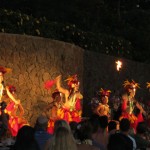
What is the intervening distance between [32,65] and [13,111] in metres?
2.32

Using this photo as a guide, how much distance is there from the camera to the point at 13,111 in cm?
1591

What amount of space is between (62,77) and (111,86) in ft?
17.7

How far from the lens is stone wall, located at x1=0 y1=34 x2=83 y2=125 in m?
17.1

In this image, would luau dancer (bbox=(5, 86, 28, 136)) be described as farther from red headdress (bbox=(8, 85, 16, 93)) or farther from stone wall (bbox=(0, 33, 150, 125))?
stone wall (bbox=(0, 33, 150, 125))

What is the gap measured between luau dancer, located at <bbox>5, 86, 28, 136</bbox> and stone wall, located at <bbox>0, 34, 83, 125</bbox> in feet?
2.85

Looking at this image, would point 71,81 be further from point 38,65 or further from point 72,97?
point 38,65

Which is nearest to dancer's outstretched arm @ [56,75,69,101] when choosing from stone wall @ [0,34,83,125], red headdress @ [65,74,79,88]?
red headdress @ [65,74,79,88]

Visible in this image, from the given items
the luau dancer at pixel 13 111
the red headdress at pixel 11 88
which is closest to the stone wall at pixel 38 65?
the red headdress at pixel 11 88

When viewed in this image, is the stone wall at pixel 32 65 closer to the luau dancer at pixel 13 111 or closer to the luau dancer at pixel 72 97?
the luau dancer at pixel 72 97

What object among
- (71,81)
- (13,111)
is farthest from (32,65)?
(13,111)

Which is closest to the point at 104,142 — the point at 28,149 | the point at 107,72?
the point at 28,149

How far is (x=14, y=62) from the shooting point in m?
17.2

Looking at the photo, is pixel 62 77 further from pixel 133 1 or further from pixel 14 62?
pixel 133 1

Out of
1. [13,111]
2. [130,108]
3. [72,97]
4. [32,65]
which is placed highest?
[32,65]
